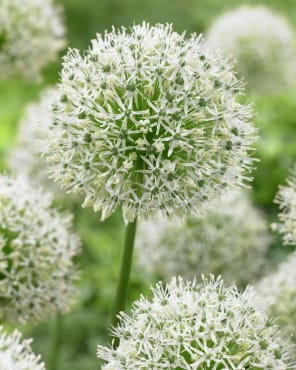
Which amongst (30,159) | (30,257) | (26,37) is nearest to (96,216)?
(30,159)

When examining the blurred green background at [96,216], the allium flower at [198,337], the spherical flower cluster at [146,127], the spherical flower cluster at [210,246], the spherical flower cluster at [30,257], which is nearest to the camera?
the allium flower at [198,337]

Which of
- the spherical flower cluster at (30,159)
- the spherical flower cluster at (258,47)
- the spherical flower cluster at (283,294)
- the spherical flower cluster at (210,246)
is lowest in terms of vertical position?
the spherical flower cluster at (283,294)

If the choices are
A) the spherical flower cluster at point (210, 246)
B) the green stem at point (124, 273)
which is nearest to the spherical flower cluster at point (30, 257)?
the green stem at point (124, 273)

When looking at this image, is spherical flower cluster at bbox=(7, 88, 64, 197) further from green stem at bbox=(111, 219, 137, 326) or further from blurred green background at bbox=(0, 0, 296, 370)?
green stem at bbox=(111, 219, 137, 326)

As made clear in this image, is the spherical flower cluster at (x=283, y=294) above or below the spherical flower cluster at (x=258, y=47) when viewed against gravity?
below

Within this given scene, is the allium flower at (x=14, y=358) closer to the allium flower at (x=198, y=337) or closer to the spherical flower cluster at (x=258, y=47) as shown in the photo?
the allium flower at (x=198, y=337)

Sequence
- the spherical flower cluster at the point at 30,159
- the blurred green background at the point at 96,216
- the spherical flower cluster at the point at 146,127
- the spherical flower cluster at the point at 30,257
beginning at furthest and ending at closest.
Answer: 1. the blurred green background at the point at 96,216
2. the spherical flower cluster at the point at 30,159
3. the spherical flower cluster at the point at 30,257
4. the spherical flower cluster at the point at 146,127

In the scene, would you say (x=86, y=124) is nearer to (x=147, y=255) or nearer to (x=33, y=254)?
(x=33, y=254)
